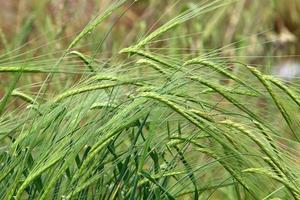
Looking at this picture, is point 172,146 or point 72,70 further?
point 72,70

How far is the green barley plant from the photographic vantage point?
83.2 inches

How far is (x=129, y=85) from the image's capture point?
2314mm

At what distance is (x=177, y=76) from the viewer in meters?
2.18

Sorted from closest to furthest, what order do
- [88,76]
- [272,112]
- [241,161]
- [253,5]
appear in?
1. [241,161]
2. [88,76]
3. [272,112]
4. [253,5]

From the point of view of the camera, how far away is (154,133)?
223cm

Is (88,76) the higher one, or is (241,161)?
(88,76)

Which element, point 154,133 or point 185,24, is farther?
point 185,24

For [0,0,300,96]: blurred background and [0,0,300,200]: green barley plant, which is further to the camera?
[0,0,300,96]: blurred background

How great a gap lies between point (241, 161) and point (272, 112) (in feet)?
1.13

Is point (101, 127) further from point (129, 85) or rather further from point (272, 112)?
point (272, 112)

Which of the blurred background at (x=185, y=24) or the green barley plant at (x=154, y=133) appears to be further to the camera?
the blurred background at (x=185, y=24)

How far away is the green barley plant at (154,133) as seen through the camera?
83.2 inches

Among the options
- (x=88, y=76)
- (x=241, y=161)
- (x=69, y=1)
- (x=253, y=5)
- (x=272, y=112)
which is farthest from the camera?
(x=253, y=5)

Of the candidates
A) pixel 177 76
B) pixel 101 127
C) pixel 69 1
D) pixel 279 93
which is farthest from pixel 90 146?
pixel 69 1
